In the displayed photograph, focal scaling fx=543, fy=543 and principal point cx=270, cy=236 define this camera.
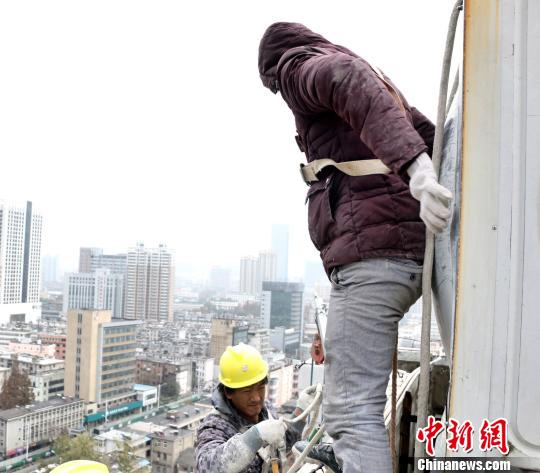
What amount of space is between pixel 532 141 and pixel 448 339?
16.9 inches

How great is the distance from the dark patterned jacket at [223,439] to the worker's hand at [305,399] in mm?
73

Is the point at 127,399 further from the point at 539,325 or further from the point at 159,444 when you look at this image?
the point at 539,325

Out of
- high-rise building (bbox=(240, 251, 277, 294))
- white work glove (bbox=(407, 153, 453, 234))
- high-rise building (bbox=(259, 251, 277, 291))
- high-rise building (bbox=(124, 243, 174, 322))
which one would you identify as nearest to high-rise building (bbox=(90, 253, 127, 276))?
high-rise building (bbox=(124, 243, 174, 322))

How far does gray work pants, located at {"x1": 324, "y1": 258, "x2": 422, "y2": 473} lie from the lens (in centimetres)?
102

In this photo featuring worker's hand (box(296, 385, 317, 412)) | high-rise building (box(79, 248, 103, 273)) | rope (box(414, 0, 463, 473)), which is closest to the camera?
rope (box(414, 0, 463, 473))

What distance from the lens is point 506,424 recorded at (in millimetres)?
817

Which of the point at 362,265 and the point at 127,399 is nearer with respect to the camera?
the point at 362,265

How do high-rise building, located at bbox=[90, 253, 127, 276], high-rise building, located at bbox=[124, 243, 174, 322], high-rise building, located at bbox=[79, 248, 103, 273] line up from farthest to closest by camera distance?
1. high-rise building, located at bbox=[79, 248, 103, 273]
2. high-rise building, located at bbox=[90, 253, 127, 276]
3. high-rise building, located at bbox=[124, 243, 174, 322]

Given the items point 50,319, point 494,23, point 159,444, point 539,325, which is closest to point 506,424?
point 539,325

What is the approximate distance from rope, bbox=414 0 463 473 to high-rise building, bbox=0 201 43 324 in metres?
31.5

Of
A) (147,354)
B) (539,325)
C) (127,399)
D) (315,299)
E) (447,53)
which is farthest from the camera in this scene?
(147,354)

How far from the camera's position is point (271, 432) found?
4.87ft

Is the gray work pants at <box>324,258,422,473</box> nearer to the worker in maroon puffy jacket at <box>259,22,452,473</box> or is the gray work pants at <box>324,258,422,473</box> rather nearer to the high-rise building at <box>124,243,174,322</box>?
the worker in maroon puffy jacket at <box>259,22,452,473</box>

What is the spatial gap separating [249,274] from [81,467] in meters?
37.9
